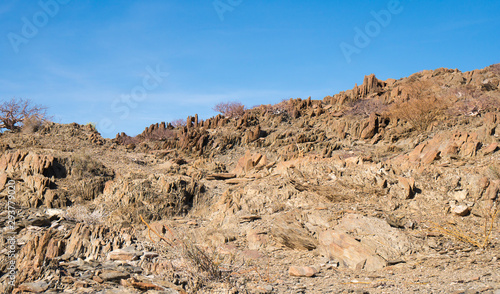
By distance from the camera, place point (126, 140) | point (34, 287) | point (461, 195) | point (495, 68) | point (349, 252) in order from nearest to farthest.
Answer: point (34, 287) → point (349, 252) → point (461, 195) → point (495, 68) → point (126, 140)

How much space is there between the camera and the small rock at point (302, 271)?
19.1ft

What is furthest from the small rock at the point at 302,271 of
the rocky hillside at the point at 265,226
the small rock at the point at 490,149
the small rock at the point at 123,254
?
the small rock at the point at 490,149

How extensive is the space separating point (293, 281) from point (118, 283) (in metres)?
2.73

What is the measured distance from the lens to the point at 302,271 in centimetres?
590

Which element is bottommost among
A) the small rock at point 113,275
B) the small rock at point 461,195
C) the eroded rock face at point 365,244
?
the small rock at point 113,275

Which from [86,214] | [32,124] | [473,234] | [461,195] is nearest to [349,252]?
[473,234]

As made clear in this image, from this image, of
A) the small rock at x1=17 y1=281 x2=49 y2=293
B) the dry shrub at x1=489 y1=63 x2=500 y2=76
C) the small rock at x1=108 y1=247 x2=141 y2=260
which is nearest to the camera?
the small rock at x1=17 y1=281 x2=49 y2=293

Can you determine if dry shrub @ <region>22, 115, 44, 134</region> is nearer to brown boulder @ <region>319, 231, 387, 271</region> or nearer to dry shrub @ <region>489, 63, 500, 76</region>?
brown boulder @ <region>319, 231, 387, 271</region>

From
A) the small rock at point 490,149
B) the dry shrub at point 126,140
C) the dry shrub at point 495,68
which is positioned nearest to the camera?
the small rock at point 490,149

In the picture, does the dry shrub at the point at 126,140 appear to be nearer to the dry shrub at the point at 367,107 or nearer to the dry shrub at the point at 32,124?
the dry shrub at the point at 32,124

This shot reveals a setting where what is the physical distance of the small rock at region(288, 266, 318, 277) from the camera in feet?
19.1

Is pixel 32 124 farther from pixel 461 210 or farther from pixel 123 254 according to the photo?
pixel 461 210

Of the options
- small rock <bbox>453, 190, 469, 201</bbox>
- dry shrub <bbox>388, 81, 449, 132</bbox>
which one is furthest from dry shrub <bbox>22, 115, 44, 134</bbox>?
small rock <bbox>453, 190, 469, 201</bbox>

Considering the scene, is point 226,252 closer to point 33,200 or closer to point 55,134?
point 33,200
